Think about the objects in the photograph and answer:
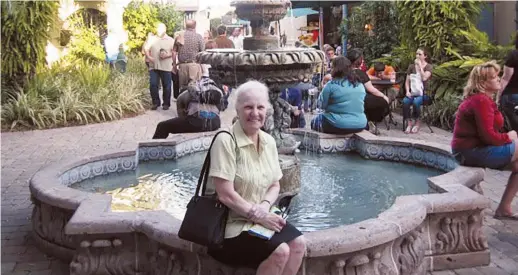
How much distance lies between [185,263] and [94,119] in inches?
373

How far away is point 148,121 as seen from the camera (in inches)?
521

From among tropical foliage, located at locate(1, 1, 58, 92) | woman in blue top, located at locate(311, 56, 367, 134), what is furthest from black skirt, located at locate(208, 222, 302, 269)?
tropical foliage, located at locate(1, 1, 58, 92)

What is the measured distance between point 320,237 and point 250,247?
0.53 m

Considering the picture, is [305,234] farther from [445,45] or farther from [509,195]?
[445,45]

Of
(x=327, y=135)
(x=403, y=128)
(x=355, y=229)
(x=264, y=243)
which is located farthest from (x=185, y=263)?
(x=403, y=128)

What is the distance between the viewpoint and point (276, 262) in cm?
366

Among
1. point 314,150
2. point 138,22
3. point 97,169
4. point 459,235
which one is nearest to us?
point 459,235

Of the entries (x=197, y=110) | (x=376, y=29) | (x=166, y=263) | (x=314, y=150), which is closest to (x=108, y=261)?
(x=166, y=263)

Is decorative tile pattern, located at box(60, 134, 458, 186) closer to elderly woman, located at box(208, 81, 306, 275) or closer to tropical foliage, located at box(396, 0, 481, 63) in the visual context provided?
elderly woman, located at box(208, 81, 306, 275)

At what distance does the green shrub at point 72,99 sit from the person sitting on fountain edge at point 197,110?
16.2ft

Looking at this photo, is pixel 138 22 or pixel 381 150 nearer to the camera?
pixel 381 150

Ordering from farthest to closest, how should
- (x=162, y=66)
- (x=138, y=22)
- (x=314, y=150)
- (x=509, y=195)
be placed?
1. (x=138, y=22)
2. (x=162, y=66)
3. (x=314, y=150)
4. (x=509, y=195)

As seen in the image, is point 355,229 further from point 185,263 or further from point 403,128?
point 403,128

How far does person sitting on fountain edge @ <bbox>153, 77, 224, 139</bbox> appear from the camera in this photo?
8117 millimetres
